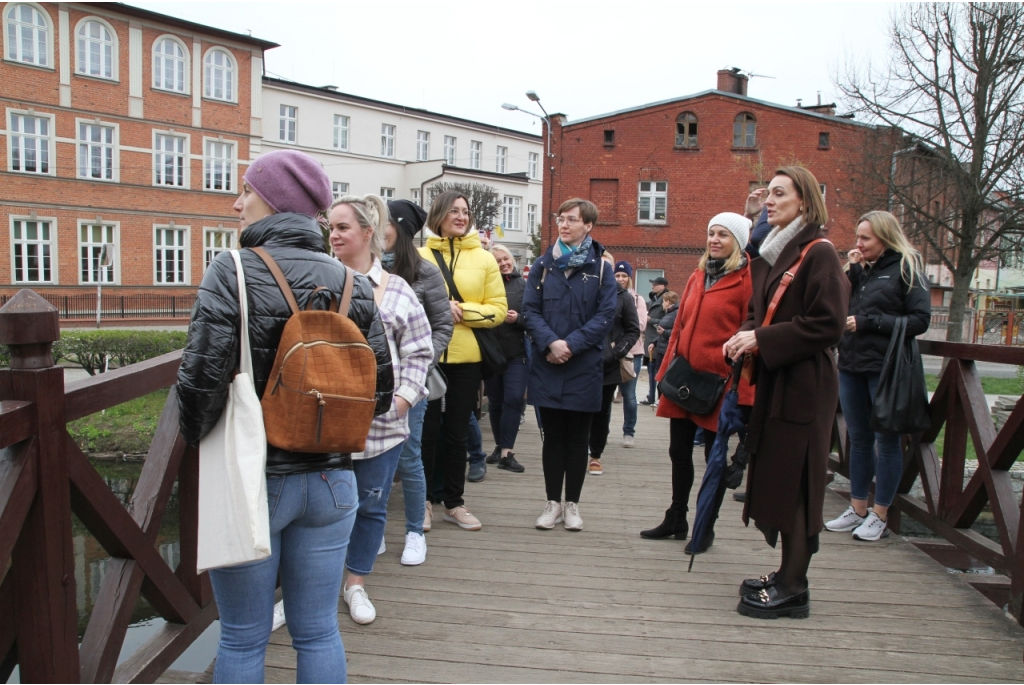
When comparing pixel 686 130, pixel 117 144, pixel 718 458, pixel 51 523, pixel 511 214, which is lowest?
pixel 718 458

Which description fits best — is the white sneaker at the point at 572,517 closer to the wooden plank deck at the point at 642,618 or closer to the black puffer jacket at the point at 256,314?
the wooden plank deck at the point at 642,618

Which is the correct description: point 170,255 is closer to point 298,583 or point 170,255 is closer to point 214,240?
point 214,240

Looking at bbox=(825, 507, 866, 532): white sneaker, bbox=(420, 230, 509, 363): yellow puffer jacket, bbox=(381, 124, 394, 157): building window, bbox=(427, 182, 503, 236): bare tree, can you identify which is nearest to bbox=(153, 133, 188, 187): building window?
bbox=(427, 182, 503, 236): bare tree

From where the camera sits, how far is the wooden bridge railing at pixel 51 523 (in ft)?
6.67

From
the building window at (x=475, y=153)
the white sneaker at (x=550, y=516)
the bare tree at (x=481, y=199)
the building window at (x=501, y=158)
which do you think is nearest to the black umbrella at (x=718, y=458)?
the white sneaker at (x=550, y=516)

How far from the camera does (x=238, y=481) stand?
1.88m

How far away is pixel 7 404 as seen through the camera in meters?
2.02

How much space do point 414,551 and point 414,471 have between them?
440 mm

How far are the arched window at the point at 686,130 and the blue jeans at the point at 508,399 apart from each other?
2847 cm

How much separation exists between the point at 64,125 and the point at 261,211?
35110 mm

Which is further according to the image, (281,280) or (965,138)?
(965,138)

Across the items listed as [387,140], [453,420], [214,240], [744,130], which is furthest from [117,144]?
[453,420]

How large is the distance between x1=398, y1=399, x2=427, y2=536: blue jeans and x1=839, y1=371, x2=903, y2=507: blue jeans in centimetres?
259

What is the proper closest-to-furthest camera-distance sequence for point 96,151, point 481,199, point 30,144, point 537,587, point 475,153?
1. point 537,587
2. point 30,144
3. point 96,151
4. point 481,199
5. point 475,153
